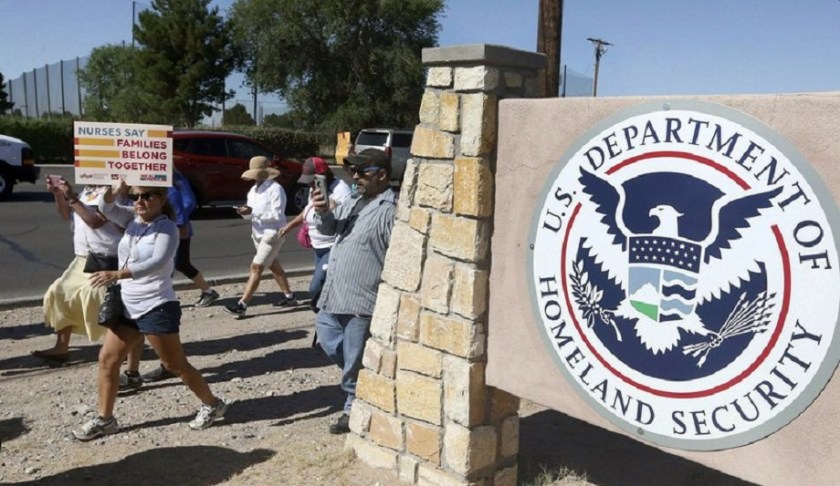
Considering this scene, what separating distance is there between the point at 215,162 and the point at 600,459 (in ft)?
41.3

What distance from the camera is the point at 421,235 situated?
12.4ft

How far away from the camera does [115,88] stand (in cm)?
5044

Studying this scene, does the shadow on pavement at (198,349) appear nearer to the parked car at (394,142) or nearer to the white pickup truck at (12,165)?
the white pickup truck at (12,165)

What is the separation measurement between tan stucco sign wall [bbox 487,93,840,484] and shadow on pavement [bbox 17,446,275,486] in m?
1.75

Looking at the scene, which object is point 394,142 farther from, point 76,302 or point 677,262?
point 677,262

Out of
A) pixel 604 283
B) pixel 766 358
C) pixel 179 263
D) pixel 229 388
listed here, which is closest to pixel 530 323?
pixel 604 283

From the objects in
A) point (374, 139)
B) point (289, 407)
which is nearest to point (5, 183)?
point (374, 139)

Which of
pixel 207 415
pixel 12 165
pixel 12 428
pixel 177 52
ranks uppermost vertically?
pixel 177 52

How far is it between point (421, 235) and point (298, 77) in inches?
1505

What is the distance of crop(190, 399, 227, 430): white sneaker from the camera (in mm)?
4691

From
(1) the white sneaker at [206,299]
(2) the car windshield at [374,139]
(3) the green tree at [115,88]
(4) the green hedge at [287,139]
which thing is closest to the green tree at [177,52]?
(3) the green tree at [115,88]

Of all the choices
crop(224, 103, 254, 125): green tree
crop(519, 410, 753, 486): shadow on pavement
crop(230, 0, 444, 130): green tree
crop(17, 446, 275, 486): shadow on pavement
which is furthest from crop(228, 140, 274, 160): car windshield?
crop(224, 103, 254, 125): green tree

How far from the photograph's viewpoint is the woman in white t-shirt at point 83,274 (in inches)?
207

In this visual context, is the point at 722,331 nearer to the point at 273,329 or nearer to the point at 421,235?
the point at 421,235
